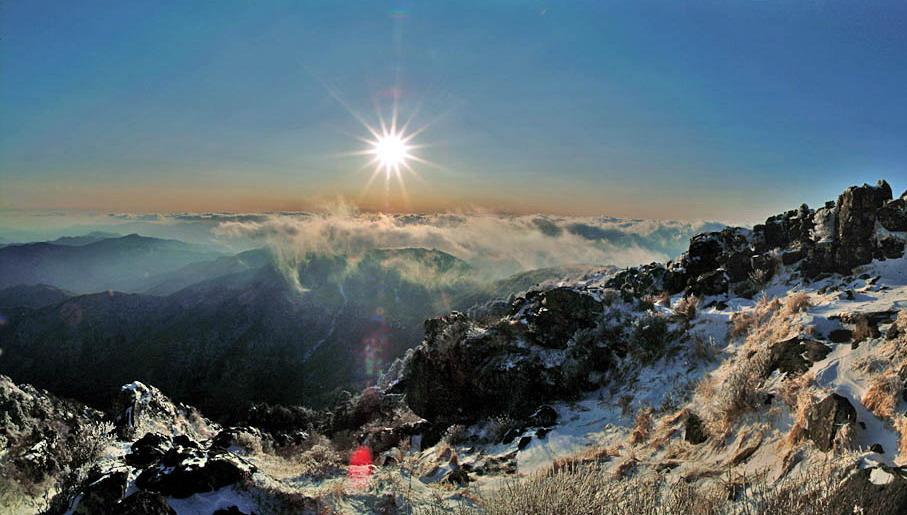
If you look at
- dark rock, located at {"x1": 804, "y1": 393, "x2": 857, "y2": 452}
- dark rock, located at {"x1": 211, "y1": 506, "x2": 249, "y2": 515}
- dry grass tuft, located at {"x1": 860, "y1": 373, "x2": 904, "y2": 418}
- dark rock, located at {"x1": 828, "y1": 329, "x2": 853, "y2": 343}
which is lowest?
dark rock, located at {"x1": 211, "y1": 506, "x2": 249, "y2": 515}

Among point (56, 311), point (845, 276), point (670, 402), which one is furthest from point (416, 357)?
point (56, 311)

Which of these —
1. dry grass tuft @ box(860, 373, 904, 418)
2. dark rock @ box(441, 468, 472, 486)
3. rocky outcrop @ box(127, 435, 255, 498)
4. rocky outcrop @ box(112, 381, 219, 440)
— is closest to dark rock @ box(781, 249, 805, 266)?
dry grass tuft @ box(860, 373, 904, 418)

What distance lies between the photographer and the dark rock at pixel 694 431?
750cm

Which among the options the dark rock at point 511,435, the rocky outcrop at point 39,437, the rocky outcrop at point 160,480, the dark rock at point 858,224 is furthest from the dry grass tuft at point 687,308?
the rocky outcrop at point 39,437

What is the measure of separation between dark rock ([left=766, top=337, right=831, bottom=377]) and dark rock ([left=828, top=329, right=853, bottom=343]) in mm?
376

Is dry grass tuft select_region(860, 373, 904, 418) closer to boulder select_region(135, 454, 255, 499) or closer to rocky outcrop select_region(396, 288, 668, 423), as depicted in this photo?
rocky outcrop select_region(396, 288, 668, 423)

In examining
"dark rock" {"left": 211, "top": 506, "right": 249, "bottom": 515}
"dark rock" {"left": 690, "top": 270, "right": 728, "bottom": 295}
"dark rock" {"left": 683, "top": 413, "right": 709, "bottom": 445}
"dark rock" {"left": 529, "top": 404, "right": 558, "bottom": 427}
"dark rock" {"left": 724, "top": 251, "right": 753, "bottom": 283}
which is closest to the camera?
"dark rock" {"left": 211, "top": 506, "right": 249, "bottom": 515}

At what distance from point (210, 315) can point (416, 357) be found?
218 meters

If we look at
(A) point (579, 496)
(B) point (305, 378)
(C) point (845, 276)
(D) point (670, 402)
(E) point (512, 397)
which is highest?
(C) point (845, 276)

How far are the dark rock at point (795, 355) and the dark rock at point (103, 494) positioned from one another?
1167cm

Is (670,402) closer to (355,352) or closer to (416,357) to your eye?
(416,357)

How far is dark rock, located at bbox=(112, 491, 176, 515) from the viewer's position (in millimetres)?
4293

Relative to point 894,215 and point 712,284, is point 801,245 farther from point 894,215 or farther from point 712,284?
point 712,284

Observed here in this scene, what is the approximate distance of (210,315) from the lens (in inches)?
7682
